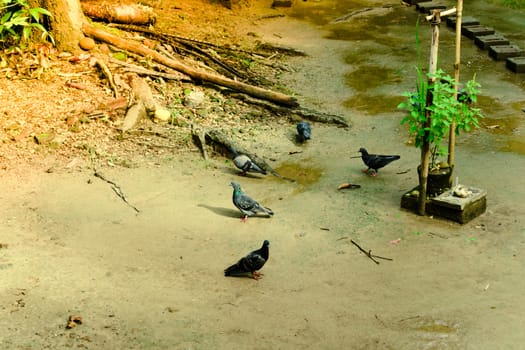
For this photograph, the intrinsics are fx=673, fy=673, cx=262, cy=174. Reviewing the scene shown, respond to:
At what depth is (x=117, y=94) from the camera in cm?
1145

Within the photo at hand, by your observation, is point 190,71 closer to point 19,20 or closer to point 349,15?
point 19,20

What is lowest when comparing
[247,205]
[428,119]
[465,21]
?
[247,205]

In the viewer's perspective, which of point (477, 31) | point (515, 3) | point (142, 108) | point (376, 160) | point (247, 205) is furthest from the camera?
point (515, 3)

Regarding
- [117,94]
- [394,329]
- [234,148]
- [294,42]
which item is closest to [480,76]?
[294,42]

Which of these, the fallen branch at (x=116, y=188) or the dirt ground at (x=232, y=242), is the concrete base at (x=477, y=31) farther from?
the fallen branch at (x=116, y=188)

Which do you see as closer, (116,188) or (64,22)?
(116,188)

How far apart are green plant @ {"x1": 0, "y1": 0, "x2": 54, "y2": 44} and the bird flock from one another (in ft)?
14.0

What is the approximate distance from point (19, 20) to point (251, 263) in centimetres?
682

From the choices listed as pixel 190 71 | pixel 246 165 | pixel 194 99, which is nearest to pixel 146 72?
pixel 190 71

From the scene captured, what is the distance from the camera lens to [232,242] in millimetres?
8000

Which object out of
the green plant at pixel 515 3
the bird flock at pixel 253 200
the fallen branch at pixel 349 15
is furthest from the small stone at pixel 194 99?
the green plant at pixel 515 3

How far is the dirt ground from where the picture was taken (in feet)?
20.6

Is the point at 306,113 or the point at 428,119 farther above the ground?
the point at 428,119

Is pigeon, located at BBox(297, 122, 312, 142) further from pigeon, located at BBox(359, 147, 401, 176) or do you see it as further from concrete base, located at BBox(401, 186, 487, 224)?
concrete base, located at BBox(401, 186, 487, 224)
